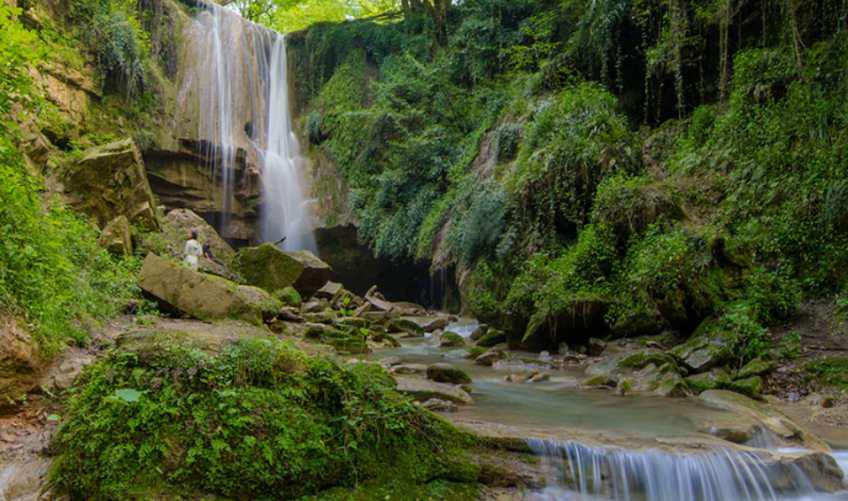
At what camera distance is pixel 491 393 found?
656 cm

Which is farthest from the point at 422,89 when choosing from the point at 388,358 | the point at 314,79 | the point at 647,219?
the point at 388,358

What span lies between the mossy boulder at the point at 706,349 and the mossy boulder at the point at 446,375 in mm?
3163

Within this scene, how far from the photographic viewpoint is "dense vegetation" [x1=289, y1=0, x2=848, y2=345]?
7754mm

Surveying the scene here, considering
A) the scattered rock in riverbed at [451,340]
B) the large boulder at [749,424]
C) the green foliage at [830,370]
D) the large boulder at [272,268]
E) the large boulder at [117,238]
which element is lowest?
the scattered rock in riverbed at [451,340]

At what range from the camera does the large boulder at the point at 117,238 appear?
8.39 meters

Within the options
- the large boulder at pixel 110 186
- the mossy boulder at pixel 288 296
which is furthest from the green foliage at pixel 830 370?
the large boulder at pixel 110 186

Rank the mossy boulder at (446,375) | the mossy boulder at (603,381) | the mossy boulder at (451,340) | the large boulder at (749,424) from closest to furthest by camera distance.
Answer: the large boulder at (749,424)
the mossy boulder at (603,381)
the mossy boulder at (446,375)
the mossy boulder at (451,340)

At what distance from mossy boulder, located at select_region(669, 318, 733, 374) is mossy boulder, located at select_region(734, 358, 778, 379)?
1.31 feet

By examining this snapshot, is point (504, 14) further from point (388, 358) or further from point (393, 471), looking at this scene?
point (393, 471)

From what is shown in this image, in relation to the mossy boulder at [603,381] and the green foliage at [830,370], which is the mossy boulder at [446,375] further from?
the green foliage at [830,370]

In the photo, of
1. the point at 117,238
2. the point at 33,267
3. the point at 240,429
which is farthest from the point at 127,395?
the point at 117,238

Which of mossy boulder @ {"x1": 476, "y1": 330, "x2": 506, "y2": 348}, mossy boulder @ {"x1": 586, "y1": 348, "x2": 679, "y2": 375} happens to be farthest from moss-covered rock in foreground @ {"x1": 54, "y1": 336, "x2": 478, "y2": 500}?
mossy boulder @ {"x1": 476, "y1": 330, "x2": 506, "y2": 348}

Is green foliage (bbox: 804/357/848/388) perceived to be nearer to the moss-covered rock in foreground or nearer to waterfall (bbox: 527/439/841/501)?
waterfall (bbox: 527/439/841/501)

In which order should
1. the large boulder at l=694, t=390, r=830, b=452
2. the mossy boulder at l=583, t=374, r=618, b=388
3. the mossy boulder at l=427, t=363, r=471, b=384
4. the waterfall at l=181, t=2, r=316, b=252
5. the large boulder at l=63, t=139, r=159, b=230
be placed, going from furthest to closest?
the waterfall at l=181, t=2, r=316, b=252
the large boulder at l=63, t=139, r=159, b=230
the mossy boulder at l=427, t=363, r=471, b=384
the mossy boulder at l=583, t=374, r=618, b=388
the large boulder at l=694, t=390, r=830, b=452
